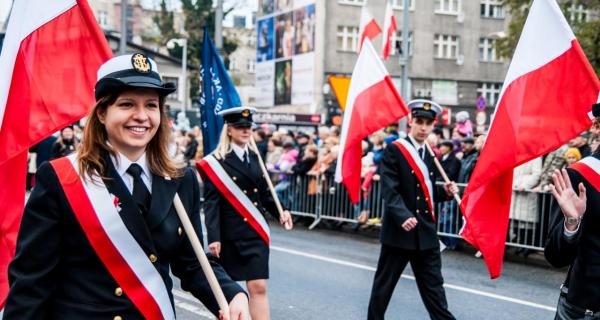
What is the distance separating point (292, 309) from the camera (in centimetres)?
801

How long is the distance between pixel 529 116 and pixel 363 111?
3839mm

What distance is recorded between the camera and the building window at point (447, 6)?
50906 mm

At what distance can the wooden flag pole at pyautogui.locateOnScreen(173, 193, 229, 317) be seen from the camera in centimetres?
322

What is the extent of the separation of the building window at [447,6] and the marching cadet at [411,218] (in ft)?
149

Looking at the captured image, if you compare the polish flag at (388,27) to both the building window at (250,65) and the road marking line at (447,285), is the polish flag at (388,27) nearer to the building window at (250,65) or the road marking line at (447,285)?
the road marking line at (447,285)

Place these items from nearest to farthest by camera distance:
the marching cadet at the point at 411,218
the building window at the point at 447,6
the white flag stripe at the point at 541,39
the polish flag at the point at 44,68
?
the polish flag at the point at 44,68 < the white flag stripe at the point at 541,39 < the marching cadet at the point at 411,218 < the building window at the point at 447,6

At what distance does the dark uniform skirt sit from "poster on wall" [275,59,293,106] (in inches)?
1792

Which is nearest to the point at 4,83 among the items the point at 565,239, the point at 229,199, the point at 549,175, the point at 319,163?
the point at 229,199

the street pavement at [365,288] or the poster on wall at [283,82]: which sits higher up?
the poster on wall at [283,82]

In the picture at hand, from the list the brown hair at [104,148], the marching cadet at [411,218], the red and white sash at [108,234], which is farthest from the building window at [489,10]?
the red and white sash at [108,234]

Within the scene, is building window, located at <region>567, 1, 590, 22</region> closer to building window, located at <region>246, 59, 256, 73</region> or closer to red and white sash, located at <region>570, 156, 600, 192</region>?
red and white sash, located at <region>570, 156, 600, 192</region>

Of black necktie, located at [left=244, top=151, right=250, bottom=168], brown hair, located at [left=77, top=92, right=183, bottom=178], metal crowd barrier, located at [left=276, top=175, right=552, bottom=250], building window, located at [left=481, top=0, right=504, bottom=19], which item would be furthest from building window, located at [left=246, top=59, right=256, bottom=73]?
brown hair, located at [left=77, top=92, right=183, bottom=178]

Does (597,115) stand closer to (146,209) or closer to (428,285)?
(146,209)

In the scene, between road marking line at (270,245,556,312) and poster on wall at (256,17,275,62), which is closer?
road marking line at (270,245,556,312)
